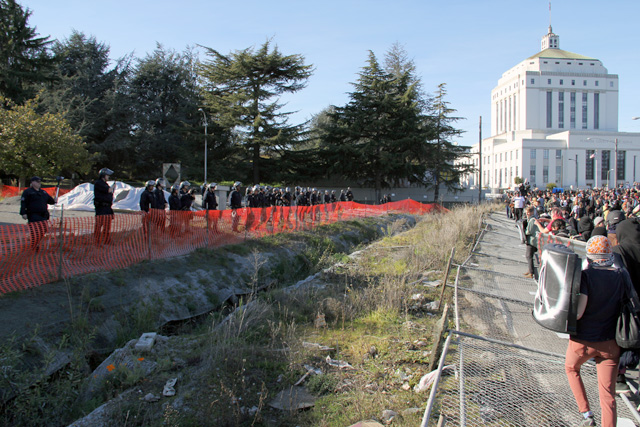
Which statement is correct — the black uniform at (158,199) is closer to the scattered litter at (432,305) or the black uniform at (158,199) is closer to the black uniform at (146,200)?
the black uniform at (146,200)

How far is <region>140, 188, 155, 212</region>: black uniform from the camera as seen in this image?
10.0 meters

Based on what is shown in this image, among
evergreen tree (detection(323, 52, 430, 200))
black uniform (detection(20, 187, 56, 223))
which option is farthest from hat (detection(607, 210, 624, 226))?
evergreen tree (detection(323, 52, 430, 200))

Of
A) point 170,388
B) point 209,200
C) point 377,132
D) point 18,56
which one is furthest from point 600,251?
point 18,56

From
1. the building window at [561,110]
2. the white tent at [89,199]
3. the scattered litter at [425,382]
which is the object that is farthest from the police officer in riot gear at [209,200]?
the building window at [561,110]

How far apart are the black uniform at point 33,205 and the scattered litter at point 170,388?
5320 mm

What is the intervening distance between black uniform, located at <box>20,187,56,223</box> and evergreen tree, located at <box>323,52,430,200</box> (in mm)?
34674

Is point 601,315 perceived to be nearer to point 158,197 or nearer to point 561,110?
point 158,197

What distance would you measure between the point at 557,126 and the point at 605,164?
61.8 feet

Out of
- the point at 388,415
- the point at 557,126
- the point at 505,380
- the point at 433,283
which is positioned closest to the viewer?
the point at 388,415

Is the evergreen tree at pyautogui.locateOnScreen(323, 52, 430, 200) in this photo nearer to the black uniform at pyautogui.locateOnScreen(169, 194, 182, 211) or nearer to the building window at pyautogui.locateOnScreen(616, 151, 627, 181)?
the black uniform at pyautogui.locateOnScreen(169, 194, 182, 211)

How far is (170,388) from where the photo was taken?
4.65 m

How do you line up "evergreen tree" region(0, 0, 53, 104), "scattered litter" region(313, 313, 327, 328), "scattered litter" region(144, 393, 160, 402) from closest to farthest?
"scattered litter" region(144, 393, 160, 402) → "scattered litter" region(313, 313, 327, 328) → "evergreen tree" region(0, 0, 53, 104)

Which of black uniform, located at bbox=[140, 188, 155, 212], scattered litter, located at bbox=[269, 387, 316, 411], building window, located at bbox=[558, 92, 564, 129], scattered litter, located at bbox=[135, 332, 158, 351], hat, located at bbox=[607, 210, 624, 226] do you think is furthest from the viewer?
building window, located at bbox=[558, 92, 564, 129]

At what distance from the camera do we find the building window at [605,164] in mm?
86250
